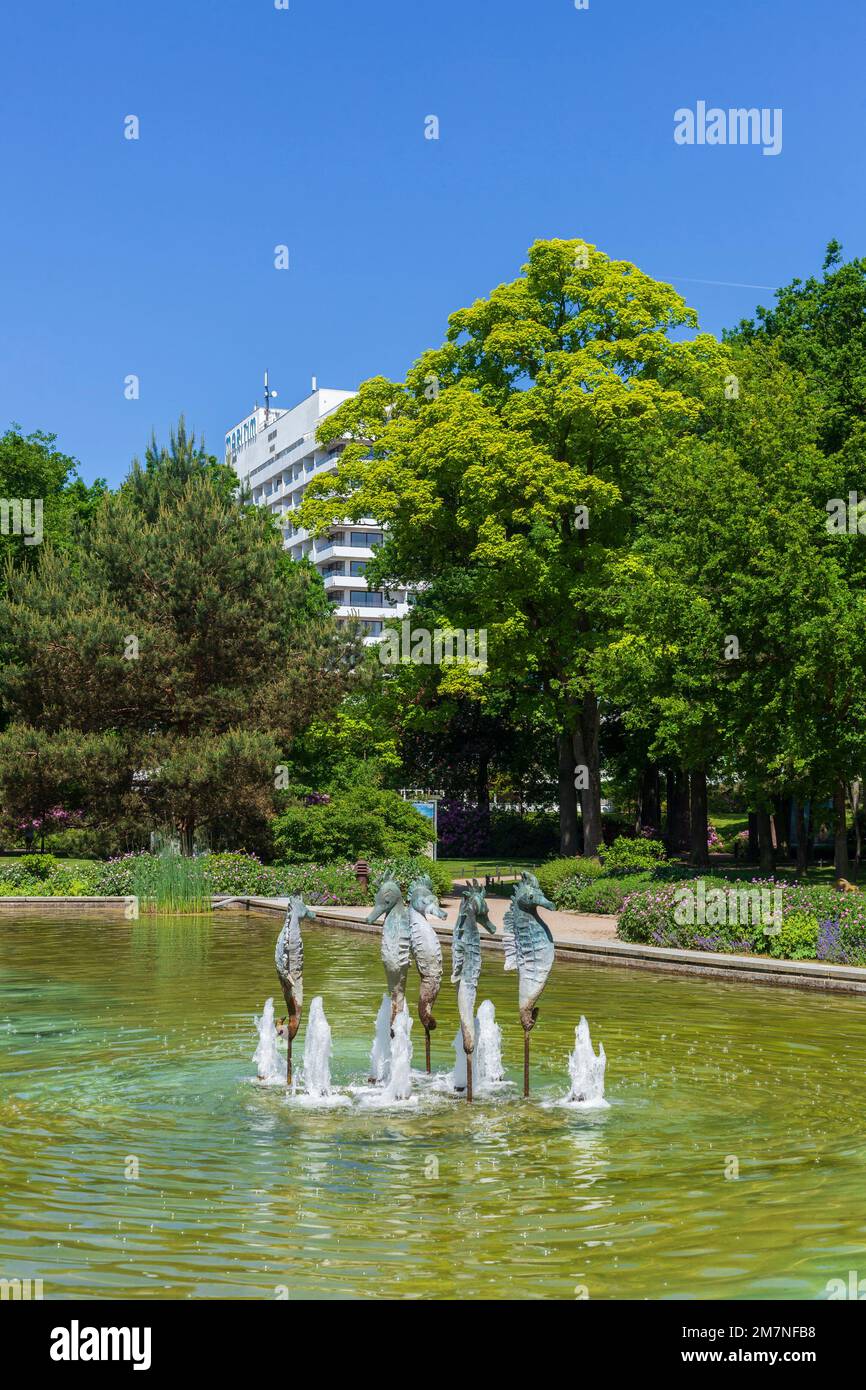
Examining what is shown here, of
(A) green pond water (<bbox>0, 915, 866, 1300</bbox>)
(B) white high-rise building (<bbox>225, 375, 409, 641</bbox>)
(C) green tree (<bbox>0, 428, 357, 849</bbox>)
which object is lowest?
(A) green pond water (<bbox>0, 915, 866, 1300</bbox>)

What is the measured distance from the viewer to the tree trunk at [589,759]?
134 ft

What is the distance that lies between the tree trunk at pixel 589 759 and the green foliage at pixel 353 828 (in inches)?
180

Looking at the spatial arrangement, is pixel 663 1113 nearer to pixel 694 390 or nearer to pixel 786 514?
pixel 786 514

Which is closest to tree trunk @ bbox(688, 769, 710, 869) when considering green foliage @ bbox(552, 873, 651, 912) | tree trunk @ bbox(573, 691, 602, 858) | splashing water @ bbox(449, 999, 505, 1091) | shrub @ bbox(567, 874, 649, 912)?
tree trunk @ bbox(573, 691, 602, 858)

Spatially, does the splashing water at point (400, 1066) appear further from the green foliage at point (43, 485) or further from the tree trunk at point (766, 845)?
the green foliage at point (43, 485)

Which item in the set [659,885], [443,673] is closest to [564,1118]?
[659,885]

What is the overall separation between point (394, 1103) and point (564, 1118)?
165cm

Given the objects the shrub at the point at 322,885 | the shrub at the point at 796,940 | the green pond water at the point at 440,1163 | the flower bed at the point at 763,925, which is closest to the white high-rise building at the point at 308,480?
the shrub at the point at 322,885

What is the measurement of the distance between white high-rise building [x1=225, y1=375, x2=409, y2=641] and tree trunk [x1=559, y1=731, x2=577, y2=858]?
6773 centimetres

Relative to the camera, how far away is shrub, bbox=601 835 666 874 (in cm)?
3469

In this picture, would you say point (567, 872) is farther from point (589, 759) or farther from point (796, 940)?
point (796, 940)

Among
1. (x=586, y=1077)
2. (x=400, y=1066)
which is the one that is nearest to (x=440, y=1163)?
(x=400, y=1066)

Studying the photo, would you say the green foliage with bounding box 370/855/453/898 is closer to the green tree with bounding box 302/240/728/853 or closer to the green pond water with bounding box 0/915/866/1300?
the green tree with bounding box 302/240/728/853
